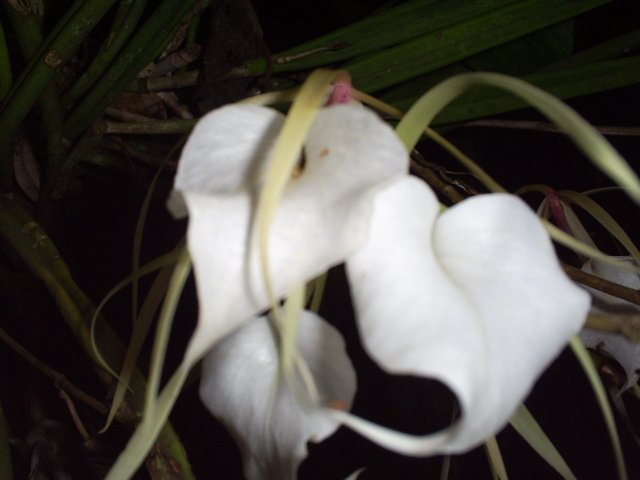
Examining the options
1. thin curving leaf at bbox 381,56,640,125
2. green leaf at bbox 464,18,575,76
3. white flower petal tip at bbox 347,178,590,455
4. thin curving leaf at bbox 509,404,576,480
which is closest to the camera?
white flower petal tip at bbox 347,178,590,455

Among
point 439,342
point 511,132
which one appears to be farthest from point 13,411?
point 511,132

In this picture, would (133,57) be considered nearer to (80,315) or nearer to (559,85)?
(80,315)

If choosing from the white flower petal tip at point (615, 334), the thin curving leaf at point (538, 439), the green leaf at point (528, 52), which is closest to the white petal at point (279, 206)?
the thin curving leaf at point (538, 439)

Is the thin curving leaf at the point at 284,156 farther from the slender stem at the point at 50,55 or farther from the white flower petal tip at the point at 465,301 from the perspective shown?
the slender stem at the point at 50,55

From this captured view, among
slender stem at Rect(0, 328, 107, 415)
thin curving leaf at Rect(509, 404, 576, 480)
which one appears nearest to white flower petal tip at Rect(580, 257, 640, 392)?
thin curving leaf at Rect(509, 404, 576, 480)

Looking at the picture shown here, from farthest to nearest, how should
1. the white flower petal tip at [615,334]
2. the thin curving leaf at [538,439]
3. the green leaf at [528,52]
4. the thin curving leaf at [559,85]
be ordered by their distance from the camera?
the green leaf at [528,52] → the thin curving leaf at [559,85] → the white flower petal tip at [615,334] → the thin curving leaf at [538,439]

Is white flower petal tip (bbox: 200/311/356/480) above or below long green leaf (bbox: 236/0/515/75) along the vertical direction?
below

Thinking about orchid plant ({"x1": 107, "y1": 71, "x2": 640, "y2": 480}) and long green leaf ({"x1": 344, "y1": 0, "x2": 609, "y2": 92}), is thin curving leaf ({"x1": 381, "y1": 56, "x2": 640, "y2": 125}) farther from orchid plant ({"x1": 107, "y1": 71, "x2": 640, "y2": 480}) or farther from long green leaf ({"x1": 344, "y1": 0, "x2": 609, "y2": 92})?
orchid plant ({"x1": 107, "y1": 71, "x2": 640, "y2": 480})
